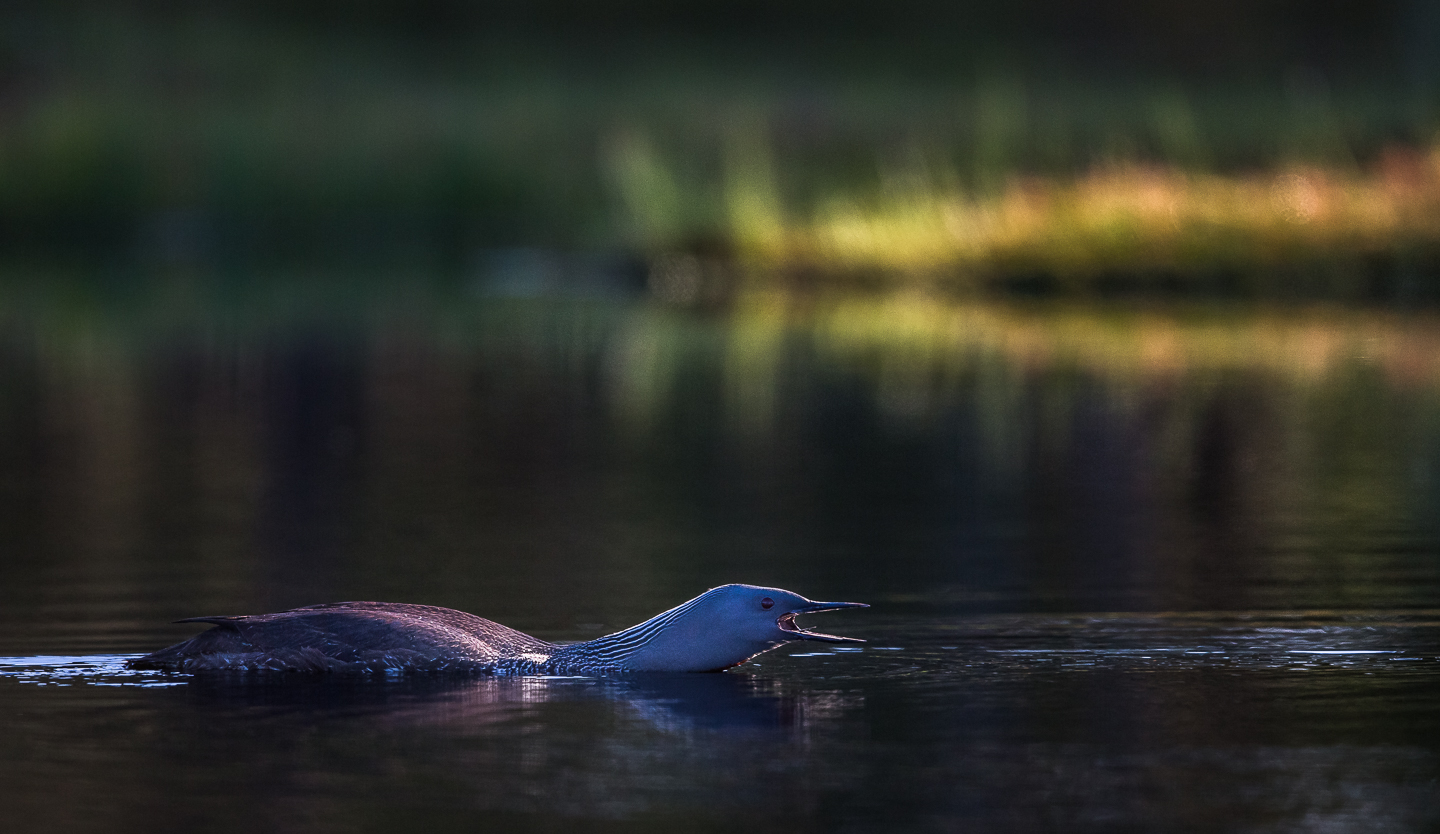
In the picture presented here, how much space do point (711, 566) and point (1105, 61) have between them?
6977 cm

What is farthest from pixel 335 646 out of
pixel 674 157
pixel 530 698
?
pixel 674 157

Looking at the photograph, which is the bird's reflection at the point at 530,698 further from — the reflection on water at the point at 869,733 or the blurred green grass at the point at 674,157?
the blurred green grass at the point at 674,157

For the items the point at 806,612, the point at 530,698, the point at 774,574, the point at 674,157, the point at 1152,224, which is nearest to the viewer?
the point at 530,698

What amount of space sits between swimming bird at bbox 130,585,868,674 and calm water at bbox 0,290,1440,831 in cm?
13

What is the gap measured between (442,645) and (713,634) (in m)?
0.97

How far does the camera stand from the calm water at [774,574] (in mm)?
6879

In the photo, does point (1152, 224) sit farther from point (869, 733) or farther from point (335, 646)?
point (869, 733)

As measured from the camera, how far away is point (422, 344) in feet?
86.2

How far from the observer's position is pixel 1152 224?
2975 centimetres

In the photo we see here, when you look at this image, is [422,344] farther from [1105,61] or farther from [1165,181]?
[1105,61]

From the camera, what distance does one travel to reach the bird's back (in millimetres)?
8633

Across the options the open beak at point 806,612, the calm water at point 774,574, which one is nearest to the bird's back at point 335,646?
the calm water at point 774,574

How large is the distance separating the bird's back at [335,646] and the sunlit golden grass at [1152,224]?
20.8m

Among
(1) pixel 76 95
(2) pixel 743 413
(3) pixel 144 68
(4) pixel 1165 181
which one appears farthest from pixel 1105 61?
(2) pixel 743 413
